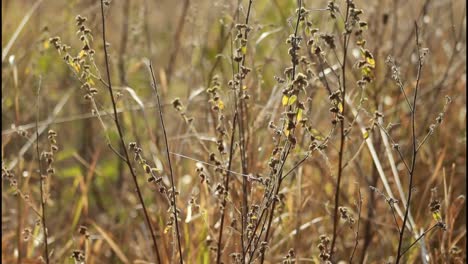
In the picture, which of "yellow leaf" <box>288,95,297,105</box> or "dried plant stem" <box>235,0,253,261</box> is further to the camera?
"dried plant stem" <box>235,0,253,261</box>

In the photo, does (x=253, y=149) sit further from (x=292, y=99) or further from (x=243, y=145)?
(x=292, y=99)

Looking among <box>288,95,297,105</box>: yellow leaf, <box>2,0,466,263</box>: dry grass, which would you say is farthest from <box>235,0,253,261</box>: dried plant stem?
<box>288,95,297,105</box>: yellow leaf

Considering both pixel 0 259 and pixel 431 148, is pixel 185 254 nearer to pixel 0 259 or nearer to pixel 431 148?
pixel 0 259

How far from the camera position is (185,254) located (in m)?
2.24

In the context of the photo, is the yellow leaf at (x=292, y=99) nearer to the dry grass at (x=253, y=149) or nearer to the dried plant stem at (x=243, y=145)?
the dry grass at (x=253, y=149)

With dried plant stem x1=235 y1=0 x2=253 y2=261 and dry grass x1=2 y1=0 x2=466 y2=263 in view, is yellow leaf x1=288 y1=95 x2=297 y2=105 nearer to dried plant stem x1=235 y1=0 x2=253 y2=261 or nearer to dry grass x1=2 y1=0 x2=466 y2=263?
dry grass x1=2 y1=0 x2=466 y2=263

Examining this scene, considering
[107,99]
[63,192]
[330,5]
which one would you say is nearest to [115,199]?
[63,192]

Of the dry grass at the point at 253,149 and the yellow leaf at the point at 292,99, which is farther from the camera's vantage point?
the dry grass at the point at 253,149

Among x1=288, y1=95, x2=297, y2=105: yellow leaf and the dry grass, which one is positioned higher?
the dry grass

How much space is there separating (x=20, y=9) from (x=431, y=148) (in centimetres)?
314

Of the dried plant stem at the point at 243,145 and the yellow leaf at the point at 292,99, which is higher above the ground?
the dried plant stem at the point at 243,145

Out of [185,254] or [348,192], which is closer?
[185,254]

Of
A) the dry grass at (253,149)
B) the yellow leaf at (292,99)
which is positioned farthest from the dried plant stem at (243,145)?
the yellow leaf at (292,99)

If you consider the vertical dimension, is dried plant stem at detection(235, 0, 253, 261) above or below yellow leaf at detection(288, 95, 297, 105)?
above
